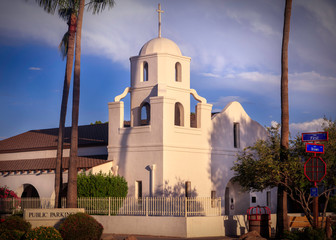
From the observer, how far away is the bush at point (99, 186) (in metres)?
A: 30.0

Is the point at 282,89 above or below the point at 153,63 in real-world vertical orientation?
below

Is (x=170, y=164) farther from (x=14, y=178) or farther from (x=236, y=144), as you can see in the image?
(x=14, y=178)

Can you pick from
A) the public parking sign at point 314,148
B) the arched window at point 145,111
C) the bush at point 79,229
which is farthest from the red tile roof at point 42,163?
the public parking sign at point 314,148

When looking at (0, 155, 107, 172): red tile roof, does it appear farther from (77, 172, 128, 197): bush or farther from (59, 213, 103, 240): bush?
(59, 213, 103, 240): bush

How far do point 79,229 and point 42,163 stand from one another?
15.4 m

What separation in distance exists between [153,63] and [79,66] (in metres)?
5.21

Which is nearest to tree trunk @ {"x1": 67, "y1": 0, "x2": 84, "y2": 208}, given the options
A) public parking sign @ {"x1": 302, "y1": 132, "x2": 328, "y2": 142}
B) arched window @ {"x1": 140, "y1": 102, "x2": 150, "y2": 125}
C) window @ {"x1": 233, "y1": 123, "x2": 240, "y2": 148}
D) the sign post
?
arched window @ {"x1": 140, "y1": 102, "x2": 150, "y2": 125}

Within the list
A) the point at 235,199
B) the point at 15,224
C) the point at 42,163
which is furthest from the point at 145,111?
the point at 15,224

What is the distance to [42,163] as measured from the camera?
36.0m

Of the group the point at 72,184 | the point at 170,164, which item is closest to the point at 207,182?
the point at 170,164

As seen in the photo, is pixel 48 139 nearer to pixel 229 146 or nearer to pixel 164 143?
pixel 164 143

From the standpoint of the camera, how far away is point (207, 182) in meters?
33.2

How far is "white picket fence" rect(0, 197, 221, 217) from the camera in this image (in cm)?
2653

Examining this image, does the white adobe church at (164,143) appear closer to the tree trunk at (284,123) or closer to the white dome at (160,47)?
the white dome at (160,47)
